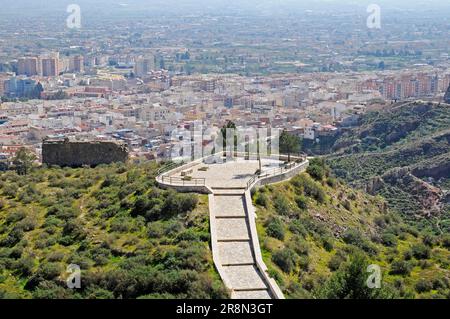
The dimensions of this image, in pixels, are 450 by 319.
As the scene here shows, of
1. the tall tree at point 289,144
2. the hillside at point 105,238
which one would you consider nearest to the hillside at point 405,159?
the tall tree at point 289,144

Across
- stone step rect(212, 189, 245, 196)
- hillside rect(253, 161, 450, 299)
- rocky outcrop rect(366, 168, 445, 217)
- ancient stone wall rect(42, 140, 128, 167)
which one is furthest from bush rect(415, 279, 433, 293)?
rocky outcrop rect(366, 168, 445, 217)

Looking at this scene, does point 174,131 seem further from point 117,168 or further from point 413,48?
point 413,48

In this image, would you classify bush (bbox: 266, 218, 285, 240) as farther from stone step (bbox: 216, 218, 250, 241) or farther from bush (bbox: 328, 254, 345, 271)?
bush (bbox: 328, 254, 345, 271)

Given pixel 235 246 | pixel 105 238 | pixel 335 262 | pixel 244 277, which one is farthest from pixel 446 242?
pixel 105 238

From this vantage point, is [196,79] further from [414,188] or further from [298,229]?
[298,229]

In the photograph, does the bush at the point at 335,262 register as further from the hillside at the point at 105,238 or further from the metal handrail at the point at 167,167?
the metal handrail at the point at 167,167
